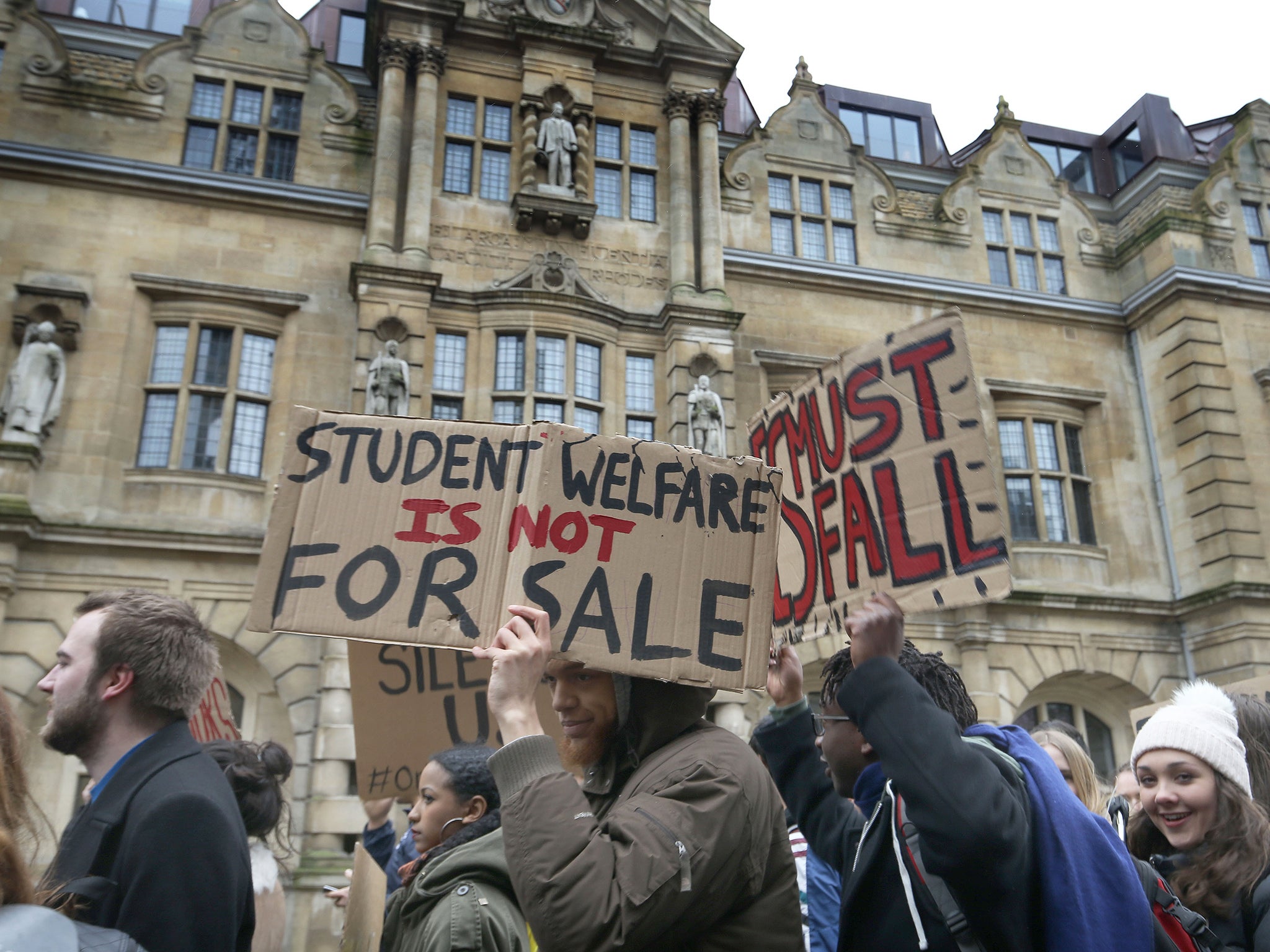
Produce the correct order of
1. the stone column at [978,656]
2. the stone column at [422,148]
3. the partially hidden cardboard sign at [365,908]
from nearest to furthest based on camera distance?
the partially hidden cardboard sign at [365,908], the stone column at [422,148], the stone column at [978,656]

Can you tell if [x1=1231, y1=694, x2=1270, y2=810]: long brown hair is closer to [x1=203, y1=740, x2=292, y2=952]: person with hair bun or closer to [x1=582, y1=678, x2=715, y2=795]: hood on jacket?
[x1=582, y1=678, x2=715, y2=795]: hood on jacket

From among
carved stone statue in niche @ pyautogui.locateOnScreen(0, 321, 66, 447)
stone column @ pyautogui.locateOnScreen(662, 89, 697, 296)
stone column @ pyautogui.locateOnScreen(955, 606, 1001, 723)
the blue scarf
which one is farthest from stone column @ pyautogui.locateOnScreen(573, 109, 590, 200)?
the blue scarf

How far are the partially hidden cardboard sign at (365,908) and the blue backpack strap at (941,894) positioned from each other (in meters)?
2.65

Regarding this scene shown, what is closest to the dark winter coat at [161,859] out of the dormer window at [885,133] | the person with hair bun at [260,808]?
the person with hair bun at [260,808]

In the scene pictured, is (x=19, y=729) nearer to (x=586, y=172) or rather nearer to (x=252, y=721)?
(x=252, y=721)

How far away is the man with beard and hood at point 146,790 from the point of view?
2.27 m

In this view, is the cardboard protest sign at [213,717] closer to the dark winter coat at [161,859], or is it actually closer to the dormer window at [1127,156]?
the dark winter coat at [161,859]

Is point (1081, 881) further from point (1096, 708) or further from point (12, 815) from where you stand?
point (1096, 708)

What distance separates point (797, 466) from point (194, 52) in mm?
Result: 13437

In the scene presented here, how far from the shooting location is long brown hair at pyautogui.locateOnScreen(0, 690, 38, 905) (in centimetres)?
154

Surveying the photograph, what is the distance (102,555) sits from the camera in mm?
11031

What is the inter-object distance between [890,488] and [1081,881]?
137cm

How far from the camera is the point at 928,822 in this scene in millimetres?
1982

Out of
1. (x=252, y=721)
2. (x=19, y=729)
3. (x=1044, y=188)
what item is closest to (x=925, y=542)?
(x=19, y=729)
